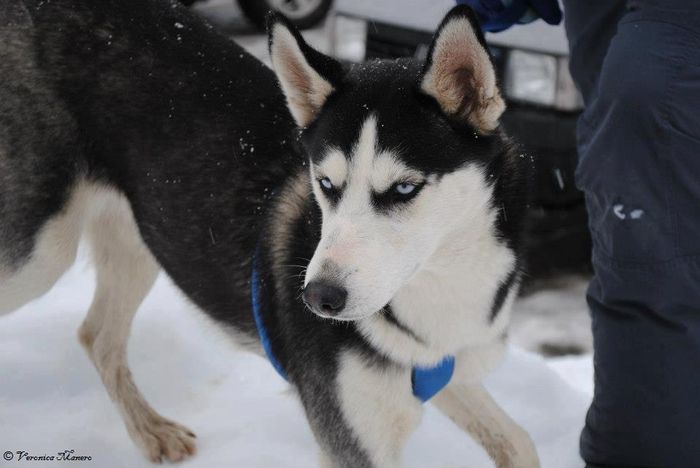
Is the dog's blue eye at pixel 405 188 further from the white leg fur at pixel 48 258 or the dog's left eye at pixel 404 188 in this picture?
the white leg fur at pixel 48 258

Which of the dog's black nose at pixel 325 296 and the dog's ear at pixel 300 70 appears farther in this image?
the dog's ear at pixel 300 70

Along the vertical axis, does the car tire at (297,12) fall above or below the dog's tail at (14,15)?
below

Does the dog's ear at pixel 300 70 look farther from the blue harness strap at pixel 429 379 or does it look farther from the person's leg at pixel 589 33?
the person's leg at pixel 589 33

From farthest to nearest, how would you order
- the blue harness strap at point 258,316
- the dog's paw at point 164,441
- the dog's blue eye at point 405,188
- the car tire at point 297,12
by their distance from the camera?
the car tire at point 297,12, the dog's paw at point 164,441, the blue harness strap at point 258,316, the dog's blue eye at point 405,188

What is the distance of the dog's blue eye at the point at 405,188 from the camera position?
2131mm

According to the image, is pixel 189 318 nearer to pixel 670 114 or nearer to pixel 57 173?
pixel 57 173

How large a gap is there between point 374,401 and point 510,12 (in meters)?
1.23

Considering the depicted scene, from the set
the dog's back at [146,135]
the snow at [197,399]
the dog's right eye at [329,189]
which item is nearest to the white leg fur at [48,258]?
the dog's back at [146,135]

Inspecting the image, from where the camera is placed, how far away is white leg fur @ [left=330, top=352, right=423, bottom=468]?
2402 millimetres

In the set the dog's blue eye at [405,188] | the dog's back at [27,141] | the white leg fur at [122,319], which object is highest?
the dog's blue eye at [405,188]

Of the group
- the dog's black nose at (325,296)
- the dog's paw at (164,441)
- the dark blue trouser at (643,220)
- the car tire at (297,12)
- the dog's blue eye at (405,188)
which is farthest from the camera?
the car tire at (297,12)

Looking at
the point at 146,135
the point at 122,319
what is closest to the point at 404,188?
the point at 146,135

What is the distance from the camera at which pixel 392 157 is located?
2.13 m

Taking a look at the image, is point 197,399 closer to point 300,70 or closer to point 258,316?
point 258,316
